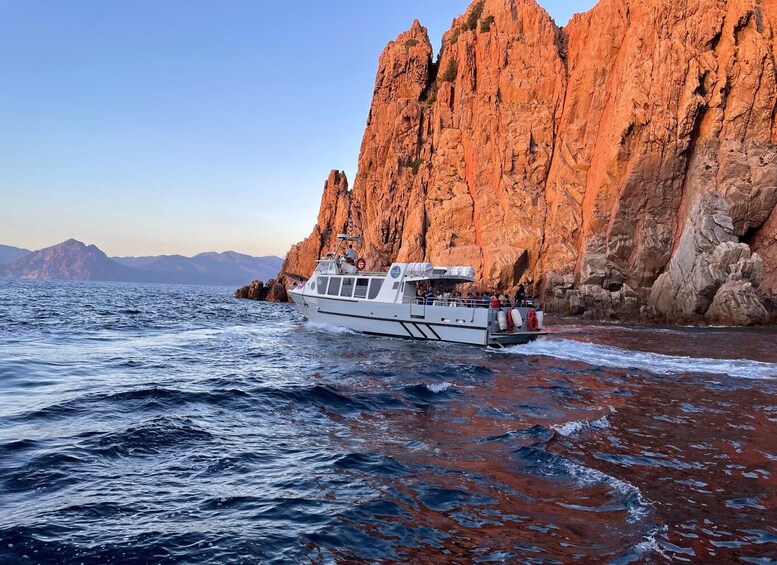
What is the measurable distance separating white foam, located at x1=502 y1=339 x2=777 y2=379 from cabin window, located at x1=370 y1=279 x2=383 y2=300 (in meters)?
8.56

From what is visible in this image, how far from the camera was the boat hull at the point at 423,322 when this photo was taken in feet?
87.2

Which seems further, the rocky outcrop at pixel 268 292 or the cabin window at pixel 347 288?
the rocky outcrop at pixel 268 292

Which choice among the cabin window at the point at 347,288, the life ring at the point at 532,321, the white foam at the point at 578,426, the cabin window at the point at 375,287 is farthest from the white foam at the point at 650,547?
the cabin window at the point at 347,288

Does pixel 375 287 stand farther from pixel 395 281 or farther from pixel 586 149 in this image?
pixel 586 149

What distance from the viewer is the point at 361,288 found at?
31406 mm

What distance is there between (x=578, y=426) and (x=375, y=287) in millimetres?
20201

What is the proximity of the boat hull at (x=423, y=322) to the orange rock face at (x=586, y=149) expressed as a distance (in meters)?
22.9

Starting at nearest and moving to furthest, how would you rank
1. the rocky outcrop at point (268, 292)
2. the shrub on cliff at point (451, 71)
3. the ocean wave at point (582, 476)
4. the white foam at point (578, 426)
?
the ocean wave at point (582, 476) < the white foam at point (578, 426) < the shrub on cliff at point (451, 71) < the rocky outcrop at point (268, 292)

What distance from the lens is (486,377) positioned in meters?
17.9

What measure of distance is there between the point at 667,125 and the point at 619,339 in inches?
1110

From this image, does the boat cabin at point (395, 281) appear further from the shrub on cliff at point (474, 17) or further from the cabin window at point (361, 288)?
the shrub on cliff at point (474, 17)

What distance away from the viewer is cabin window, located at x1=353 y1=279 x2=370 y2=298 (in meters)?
31.2

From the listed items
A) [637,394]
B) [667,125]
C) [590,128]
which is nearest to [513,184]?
[590,128]

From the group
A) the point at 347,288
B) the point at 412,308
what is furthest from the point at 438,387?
Answer: the point at 347,288
